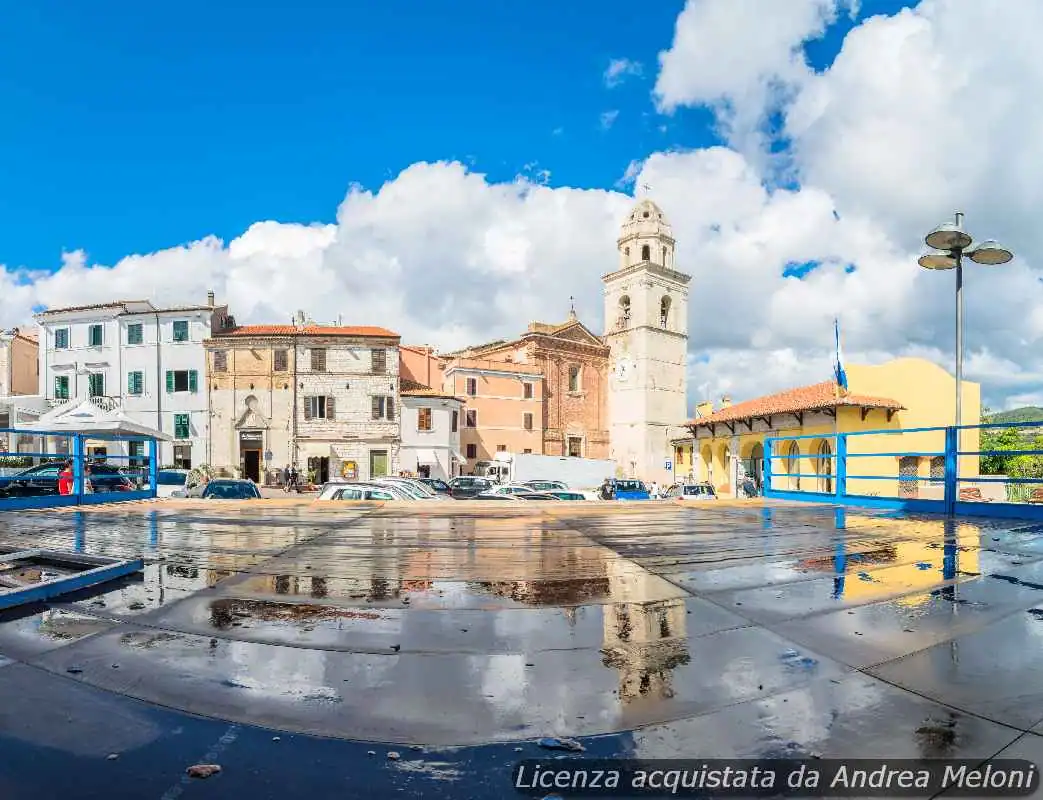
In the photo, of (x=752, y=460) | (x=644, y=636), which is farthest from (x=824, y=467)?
(x=644, y=636)

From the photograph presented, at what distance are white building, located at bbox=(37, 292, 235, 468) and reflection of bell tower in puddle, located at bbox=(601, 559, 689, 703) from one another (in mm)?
49392

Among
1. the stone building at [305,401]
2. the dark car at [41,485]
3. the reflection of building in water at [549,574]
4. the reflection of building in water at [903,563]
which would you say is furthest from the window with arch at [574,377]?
the reflection of building in water at [549,574]

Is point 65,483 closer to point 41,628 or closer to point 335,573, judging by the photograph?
point 335,573

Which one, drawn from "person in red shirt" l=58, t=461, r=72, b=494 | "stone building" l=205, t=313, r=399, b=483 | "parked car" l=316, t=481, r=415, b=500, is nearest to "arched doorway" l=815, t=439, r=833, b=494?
"parked car" l=316, t=481, r=415, b=500

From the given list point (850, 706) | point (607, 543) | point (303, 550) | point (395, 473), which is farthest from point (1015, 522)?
point (395, 473)

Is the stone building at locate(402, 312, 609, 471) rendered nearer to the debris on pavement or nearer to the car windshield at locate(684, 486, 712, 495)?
the car windshield at locate(684, 486, 712, 495)

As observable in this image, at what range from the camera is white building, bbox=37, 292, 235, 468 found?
48.2m

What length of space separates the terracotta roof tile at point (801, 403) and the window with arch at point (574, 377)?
76.5 feet

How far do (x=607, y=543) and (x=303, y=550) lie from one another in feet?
10.4

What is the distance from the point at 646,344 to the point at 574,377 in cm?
750

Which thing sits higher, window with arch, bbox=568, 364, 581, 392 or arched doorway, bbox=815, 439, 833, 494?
window with arch, bbox=568, 364, 581, 392

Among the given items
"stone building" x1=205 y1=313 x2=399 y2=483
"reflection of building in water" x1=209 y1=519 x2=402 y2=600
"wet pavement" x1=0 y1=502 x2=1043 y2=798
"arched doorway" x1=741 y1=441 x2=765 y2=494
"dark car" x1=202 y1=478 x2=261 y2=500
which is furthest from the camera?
"stone building" x1=205 y1=313 x2=399 y2=483

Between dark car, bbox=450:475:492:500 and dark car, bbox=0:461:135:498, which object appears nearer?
dark car, bbox=0:461:135:498

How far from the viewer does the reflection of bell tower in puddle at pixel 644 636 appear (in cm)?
274
